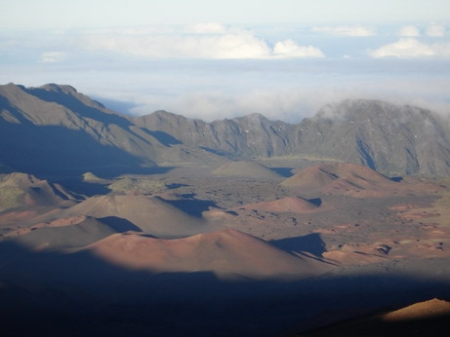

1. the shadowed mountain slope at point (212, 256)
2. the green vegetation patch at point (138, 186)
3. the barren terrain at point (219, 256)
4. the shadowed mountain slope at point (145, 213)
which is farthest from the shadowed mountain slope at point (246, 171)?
the shadowed mountain slope at point (212, 256)

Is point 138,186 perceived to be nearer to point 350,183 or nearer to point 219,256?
point 350,183

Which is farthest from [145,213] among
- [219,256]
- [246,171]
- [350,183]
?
[246,171]

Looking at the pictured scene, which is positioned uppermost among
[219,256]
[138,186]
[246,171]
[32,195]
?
[32,195]

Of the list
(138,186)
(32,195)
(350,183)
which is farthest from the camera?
(138,186)

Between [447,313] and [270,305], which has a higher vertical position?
[447,313]

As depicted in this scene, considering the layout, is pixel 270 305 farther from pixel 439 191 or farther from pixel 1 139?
pixel 1 139

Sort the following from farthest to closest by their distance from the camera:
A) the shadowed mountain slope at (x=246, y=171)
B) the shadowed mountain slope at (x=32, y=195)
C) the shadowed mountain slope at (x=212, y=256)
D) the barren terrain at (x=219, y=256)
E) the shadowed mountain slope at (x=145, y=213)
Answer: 1. the shadowed mountain slope at (x=246, y=171)
2. the shadowed mountain slope at (x=32, y=195)
3. the shadowed mountain slope at (x=145, y=213)
4. the shadowed mountain slope at (x=212, y=256)
5. the barren terrain at (x=219, y=256)

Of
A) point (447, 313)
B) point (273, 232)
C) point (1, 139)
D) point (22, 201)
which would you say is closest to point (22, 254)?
point (273, 232)

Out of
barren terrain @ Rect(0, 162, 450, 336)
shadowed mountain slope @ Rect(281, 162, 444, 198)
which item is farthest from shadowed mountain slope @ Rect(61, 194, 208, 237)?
shadowed mountain slope @ Rect(281, 162, 444, 198)

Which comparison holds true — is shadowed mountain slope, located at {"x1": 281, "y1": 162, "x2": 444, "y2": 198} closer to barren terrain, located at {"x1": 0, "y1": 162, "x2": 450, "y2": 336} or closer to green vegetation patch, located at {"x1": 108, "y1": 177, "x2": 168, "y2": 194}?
barren terrain, located at {"x1": 0, "y1": 162, "x2": 450, "y2": 336}

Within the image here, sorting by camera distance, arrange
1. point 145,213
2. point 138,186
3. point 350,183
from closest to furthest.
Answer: point 145,213, point 350,183, point 138,186

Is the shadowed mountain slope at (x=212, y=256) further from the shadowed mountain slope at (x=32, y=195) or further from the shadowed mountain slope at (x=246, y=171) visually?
the shadowed mountain slope at (x=246, y=171)
